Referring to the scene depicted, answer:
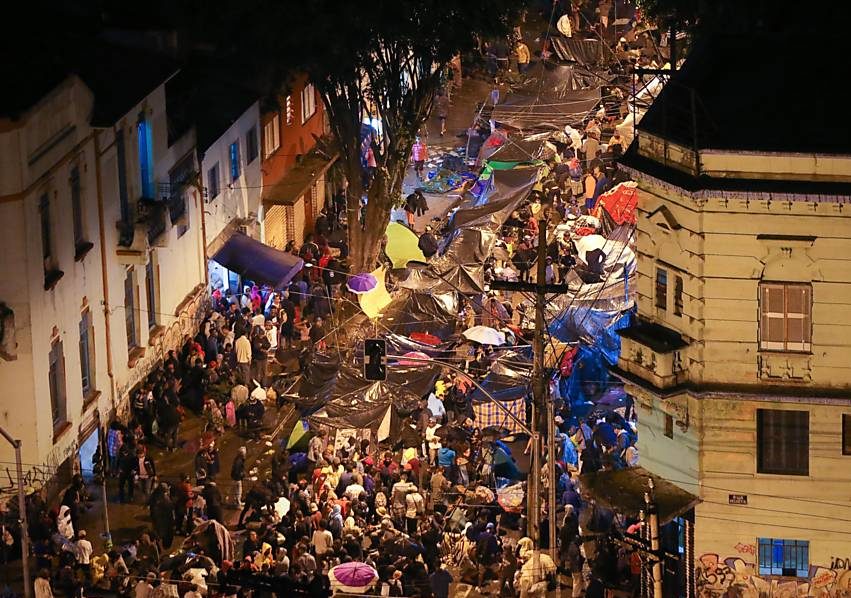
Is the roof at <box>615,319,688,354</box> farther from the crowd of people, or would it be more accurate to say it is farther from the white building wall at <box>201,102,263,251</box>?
the white building wall at <box>201,102,263,251</box>

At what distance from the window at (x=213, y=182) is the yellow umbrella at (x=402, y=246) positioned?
202 inches

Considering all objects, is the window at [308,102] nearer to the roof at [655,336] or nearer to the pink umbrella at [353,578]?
the roof at [655,336]

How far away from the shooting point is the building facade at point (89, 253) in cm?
4759

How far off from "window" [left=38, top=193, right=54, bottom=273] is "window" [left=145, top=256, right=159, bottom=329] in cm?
652

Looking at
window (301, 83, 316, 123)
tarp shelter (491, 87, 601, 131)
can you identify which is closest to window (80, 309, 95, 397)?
window (301, 83, 316, 123)

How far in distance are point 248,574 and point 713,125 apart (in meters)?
12.8

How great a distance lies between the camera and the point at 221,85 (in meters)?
64.4

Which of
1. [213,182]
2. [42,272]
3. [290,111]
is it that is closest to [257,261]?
[213,182]

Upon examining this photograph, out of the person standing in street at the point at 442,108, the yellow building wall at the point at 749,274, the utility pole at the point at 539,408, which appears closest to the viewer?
the utility pole at the point at 539,408

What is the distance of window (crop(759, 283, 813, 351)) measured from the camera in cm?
4328

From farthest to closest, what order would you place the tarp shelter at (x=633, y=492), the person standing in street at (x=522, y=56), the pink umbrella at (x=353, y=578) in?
the person standing in street at (x=522, y=56) < the tarp shelter at (x=633, y=492) < the pink umbrella at (x=353, y=578)

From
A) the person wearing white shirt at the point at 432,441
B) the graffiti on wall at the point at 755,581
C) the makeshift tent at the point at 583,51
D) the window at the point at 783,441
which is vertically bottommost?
the graffiti on wall at the point at 755,581

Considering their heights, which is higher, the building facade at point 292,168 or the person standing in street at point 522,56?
the person standing in street at point 522,56

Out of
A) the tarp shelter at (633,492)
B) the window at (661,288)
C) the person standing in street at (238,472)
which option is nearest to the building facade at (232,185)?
the person standing in street at (238,472)
